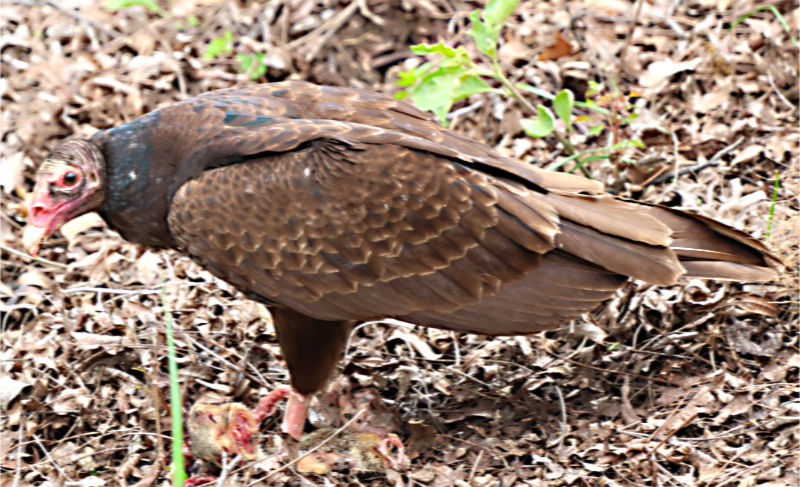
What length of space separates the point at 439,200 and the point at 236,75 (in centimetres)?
317

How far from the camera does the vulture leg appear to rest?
3.87 metres

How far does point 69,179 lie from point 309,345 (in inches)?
48.4

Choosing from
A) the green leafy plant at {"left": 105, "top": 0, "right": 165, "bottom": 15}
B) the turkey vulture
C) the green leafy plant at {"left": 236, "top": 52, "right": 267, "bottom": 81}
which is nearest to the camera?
the turkey vulture

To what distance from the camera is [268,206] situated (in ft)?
11.8

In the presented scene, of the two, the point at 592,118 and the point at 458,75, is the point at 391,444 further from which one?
the point at 592,118

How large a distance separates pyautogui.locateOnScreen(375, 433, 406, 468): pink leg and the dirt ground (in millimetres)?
52

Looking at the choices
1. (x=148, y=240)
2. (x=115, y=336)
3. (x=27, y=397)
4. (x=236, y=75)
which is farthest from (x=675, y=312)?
(x=236, y=75)

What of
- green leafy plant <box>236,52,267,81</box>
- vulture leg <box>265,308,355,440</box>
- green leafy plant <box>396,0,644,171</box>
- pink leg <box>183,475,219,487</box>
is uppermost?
green leafy plant <box>396,0,644,171</box>

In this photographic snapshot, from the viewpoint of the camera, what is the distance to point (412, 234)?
141 inches

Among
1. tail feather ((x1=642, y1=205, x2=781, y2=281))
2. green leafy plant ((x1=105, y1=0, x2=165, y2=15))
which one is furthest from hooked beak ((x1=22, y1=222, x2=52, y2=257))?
green leafy plant ((x1=105, y1=0, x2=165, y2=15))

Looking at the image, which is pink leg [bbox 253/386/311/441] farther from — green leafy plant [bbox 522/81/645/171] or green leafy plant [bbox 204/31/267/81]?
green leafy plant [bbox 204/31/267/81]

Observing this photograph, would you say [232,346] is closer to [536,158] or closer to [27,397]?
[27,397]

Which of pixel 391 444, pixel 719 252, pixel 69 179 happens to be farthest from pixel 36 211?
pixel 719 252

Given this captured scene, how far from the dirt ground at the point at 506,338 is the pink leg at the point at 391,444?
0.17ft
